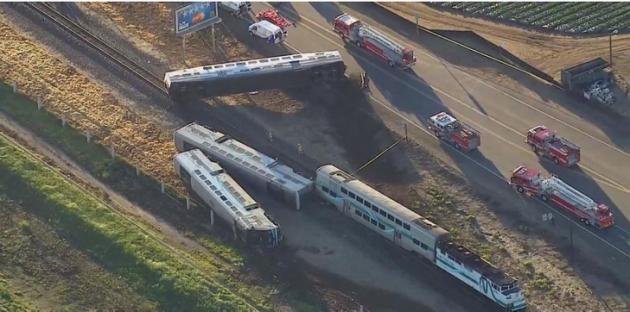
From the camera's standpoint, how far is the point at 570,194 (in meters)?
84.2

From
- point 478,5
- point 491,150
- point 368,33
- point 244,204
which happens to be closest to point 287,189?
point 244,204

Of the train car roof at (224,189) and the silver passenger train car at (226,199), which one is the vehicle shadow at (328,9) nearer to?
the train car roof at (224,189)

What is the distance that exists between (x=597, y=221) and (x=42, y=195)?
3933 cm

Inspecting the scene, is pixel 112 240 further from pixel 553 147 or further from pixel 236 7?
pixel 236 7

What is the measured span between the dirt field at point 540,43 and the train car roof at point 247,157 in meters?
28.0

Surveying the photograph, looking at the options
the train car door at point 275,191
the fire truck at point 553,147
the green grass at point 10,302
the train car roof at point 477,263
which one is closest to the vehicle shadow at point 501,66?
the fire truck at point 553,147

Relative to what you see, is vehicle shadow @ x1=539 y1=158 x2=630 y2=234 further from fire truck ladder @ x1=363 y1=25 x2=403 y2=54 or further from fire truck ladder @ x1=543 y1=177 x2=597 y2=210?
fire truck ladder @ x1=363 y1=25 x2=403 y2=54

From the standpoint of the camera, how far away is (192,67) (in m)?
104

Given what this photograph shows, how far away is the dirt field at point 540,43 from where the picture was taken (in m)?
105

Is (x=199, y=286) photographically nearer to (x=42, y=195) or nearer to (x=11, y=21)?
(x=42, y=195)

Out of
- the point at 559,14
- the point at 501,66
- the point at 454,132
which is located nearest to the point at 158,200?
the point at 454,132

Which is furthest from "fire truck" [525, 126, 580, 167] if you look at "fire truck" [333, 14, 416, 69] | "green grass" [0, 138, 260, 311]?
"green grass" [0, 138, 260, 311]

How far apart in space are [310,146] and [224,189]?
11082 mm

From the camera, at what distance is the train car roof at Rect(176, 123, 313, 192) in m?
86.8
